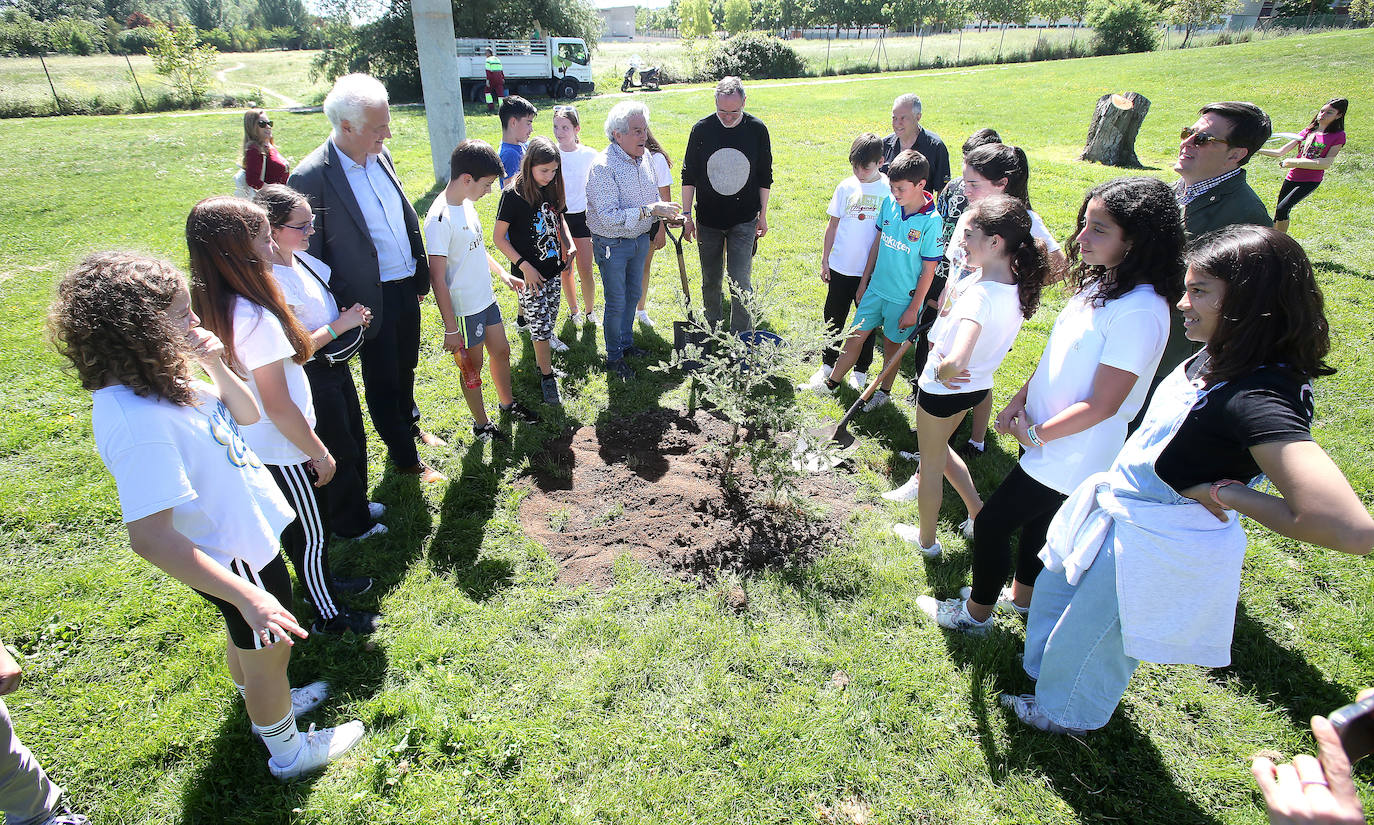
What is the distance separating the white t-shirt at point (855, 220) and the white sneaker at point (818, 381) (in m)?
0.83

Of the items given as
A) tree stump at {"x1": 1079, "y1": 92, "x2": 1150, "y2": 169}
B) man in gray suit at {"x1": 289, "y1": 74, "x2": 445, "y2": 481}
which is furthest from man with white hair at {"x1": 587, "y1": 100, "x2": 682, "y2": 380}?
tree stump at {"x1": 1079, "y1": 92, "x2": 1150, "y2": 169}

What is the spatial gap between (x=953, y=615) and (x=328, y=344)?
333cm

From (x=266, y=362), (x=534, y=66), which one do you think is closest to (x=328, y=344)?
(x=266, y=362)

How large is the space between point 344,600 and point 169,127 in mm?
21827

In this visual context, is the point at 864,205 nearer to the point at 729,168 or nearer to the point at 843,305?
the point at 843,305

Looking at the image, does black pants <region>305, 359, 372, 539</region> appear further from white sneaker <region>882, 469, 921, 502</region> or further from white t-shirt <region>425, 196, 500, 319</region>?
white sneaker <region>882, 469, 921, 502</region>

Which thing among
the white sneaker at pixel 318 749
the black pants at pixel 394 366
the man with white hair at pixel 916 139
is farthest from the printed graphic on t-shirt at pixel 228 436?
the man with white hair at pixel 916 139

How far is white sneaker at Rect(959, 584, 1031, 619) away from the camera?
3.19 metres

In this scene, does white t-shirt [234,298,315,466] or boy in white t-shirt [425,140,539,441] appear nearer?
white t-shirt [234,298,315,466]

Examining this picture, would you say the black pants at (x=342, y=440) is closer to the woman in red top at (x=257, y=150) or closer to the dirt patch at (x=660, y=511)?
the dirt patch at (x=660, y=511)

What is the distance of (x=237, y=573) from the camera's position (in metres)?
2.12

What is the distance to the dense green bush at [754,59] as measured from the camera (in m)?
34.0

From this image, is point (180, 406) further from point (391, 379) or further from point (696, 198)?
point (696, 198)

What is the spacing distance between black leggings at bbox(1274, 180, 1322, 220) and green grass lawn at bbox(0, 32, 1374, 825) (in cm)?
411
